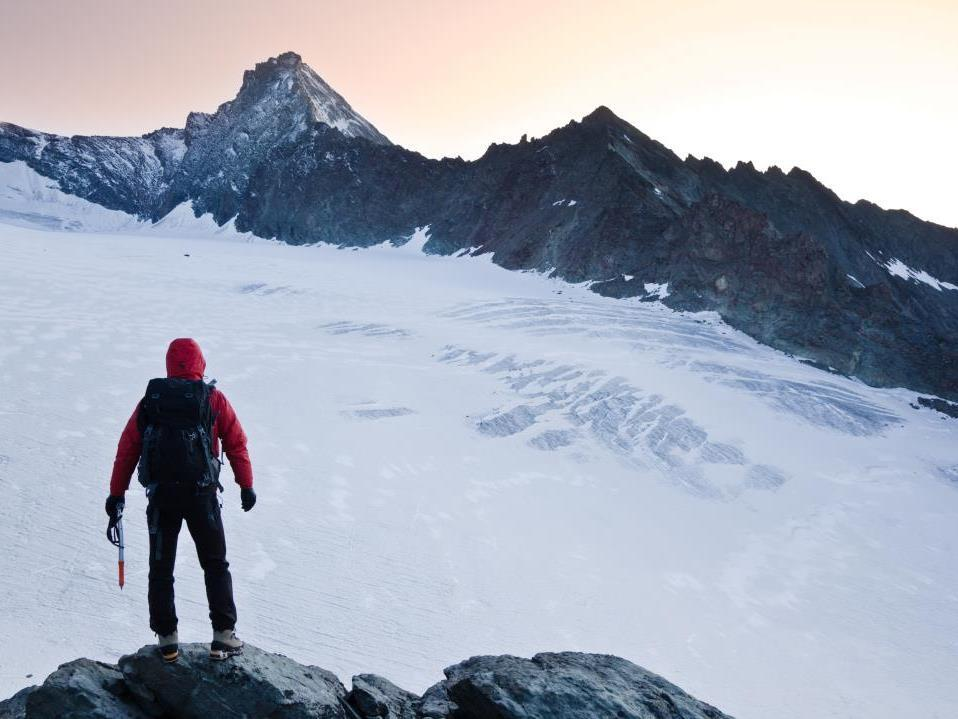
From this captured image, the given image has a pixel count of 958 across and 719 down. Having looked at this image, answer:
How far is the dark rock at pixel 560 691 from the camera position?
17.4 ft

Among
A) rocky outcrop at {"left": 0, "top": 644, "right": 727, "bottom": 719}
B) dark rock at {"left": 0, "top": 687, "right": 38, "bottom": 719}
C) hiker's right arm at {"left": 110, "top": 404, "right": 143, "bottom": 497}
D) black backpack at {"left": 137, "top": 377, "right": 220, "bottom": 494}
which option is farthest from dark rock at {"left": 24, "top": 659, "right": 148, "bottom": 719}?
black backpack at {"left": 137, "top": 377, "right": 220, "bottom": 494}

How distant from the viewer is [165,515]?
5121 millimetres

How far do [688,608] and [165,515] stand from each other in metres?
11.3

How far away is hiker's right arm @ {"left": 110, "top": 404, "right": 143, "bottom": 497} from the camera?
201 inches

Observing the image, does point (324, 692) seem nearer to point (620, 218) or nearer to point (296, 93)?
point (620, 218)

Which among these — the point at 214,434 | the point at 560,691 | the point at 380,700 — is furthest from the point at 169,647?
the point at 560,691

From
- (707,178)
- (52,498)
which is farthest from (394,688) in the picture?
(707,178)

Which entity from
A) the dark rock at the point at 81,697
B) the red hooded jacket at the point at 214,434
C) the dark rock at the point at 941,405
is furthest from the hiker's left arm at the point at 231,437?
the dark rock at the point at 941,405

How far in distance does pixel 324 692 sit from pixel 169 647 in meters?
1.27

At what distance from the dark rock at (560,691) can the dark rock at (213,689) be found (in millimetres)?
1214

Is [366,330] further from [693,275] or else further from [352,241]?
[352,241]

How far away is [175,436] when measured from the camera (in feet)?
16.4

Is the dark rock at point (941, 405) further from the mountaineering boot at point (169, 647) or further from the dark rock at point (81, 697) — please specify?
the dark rock at point (81, 697)

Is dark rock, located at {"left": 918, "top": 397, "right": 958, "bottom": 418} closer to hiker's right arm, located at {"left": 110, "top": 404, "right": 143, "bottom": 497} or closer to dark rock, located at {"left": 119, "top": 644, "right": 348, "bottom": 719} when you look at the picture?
dark rock, located at {"left": 119, "top": 644, "right": 348, "bottom": 719}
